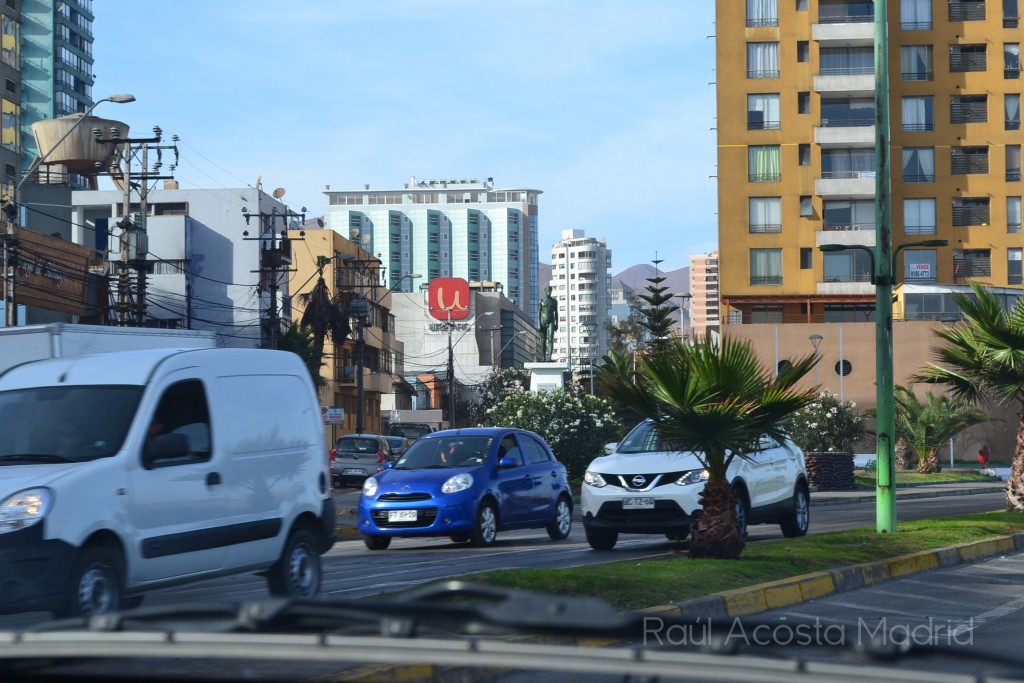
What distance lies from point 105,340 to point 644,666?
1443cm

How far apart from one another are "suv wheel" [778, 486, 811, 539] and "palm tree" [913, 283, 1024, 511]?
3970mm

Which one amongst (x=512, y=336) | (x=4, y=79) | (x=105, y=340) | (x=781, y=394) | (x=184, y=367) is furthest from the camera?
(x=512, y=336)

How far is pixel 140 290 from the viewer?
50.9m

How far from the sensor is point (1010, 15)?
229 feet

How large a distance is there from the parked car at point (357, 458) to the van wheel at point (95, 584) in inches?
1336

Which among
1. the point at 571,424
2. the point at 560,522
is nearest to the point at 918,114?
the point at 571,424

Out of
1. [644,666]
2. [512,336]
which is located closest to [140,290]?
[644,666]

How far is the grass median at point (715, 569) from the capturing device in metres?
10.3

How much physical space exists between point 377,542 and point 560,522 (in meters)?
2.87

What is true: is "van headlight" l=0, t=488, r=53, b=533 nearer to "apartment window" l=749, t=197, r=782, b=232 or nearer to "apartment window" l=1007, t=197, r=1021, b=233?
"apartment window" l=749, t=197, r=782, b=232

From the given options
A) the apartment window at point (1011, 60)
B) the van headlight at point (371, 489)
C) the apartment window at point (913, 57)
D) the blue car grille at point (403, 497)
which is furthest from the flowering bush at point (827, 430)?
the apartment window at point (1011, 60)

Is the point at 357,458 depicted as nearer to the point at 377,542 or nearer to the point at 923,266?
the point at 377,542

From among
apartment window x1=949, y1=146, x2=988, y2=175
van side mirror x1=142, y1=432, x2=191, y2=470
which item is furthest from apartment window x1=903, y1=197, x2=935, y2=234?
van side mirror x1=142, y1=432, x2=191, y2=470

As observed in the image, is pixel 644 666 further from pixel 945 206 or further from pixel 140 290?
pixel 945 206
